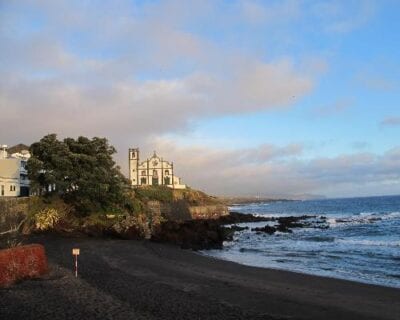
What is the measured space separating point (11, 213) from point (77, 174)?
6.16m

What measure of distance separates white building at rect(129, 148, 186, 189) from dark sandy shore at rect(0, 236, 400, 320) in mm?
86888

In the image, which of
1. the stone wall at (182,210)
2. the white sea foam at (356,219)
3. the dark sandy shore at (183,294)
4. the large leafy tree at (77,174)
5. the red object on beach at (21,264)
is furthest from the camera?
the white sea foam at (356,219)

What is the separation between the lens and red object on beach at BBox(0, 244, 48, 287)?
50.2 ft

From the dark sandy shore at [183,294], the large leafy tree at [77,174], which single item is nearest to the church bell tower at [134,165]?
the large leafy tree at [77,174]

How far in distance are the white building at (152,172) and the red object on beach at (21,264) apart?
92.7 metres

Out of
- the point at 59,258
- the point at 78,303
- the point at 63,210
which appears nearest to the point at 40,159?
the point at 63,210

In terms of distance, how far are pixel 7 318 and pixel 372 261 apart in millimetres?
21372

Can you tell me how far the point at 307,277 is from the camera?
21.1 meters

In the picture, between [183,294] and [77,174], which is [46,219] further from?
[183,294]

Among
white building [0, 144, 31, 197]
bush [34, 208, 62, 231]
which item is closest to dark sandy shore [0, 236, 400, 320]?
bush [34, 208, 62, 231]

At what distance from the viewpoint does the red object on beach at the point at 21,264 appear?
15312 mm

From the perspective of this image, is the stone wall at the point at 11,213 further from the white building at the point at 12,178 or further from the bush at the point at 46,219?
the white building at the point at 12,178

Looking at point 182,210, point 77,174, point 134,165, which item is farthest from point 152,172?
point 77,174

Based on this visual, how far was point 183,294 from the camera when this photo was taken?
15.1 meters
